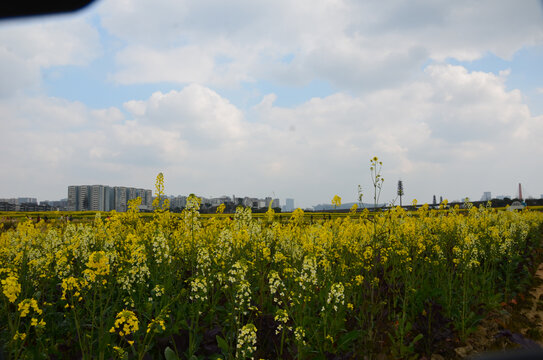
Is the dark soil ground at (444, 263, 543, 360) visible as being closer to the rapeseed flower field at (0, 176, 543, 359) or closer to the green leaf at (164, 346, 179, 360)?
the rapeseed flower field at (0, 176, 543, 359)

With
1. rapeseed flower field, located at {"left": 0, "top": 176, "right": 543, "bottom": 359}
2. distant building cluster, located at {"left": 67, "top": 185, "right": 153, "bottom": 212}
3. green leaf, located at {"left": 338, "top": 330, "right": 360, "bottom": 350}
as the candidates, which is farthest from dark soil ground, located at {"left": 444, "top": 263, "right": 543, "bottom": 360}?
distant building cluster, located at {"left": 67, "top": 185, "right": 153, "bottom": 212}

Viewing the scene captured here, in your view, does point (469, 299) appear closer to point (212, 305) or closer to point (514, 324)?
point (514, 324)

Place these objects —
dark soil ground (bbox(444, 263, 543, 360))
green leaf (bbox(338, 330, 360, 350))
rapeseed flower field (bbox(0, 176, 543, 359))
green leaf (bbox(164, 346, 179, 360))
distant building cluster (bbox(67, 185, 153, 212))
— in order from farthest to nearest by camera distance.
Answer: distant building cluster (bbox(67, 185, 153, 212))
dark soil ground (bbox(444, 263, 543, 360))
green leaf (bbox(338, 330, 360, 350))
rapeseed flower field (bbox(0, 176, 543, 359))
green leaf (bbox(164, 346, 179, 360))

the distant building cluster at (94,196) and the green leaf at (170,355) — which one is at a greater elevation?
the distant building cluster at (94,196)

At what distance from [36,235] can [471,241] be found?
385 inches

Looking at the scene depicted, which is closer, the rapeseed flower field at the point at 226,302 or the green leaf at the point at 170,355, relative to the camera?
the green leaf at the point at 170,355

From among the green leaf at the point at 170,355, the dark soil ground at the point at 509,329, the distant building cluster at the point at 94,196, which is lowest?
the dark soil ground at the point at 509,329

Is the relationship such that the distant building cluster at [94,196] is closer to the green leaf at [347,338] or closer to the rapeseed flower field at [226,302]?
the rapeseed flower field at [226,302]

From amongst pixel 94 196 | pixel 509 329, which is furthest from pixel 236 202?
pixel 94 196

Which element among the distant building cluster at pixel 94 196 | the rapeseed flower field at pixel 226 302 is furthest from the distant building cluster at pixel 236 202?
the distant building cluster at pixel 94 196

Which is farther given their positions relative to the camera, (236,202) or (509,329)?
(236,202)

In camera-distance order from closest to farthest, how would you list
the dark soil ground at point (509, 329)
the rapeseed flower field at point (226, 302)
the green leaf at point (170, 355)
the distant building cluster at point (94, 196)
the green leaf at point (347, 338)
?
the green leaf at point (170, 355) < the rapeseed flower field at point (226, 302) < the green leaf at point (347, 338) < the dark soil ground at point (509, 329) < the distant building cluster at point (94, 196)

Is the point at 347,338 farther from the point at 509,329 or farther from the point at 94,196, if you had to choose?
the point at 94,196

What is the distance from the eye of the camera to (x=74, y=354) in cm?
365
